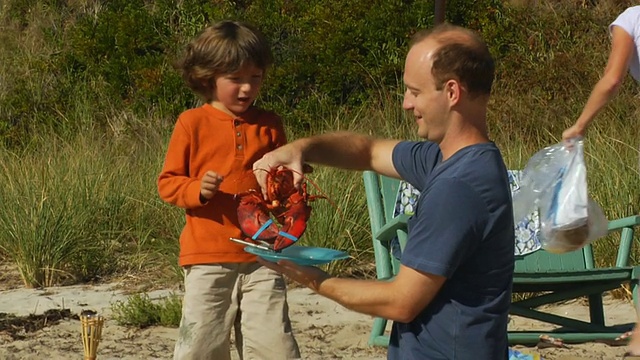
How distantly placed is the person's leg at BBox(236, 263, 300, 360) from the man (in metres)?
1.43

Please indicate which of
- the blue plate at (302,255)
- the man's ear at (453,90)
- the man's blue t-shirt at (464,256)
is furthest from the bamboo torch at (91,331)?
the man's ear at (453,90)

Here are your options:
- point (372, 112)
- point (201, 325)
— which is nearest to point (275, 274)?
point (201, 325)

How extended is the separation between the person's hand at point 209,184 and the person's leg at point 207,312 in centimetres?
37

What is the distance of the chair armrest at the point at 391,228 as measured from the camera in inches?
204

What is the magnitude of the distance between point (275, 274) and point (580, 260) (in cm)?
218

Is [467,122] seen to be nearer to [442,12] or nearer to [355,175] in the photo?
[355,175]

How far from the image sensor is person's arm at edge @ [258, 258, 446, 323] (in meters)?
2.69

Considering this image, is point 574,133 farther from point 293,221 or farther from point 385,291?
point 385,291

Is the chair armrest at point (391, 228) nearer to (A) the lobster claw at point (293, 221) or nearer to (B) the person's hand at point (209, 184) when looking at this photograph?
(B) the person's hand at point (209, 184)

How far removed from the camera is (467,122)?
9.21ft

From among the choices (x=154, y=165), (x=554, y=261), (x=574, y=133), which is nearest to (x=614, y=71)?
(x=574, y=133)

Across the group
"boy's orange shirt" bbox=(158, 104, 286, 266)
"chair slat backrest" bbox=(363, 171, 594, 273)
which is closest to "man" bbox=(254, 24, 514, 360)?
"boy's orange shirt" bbox=(158, 104, 286, 266)

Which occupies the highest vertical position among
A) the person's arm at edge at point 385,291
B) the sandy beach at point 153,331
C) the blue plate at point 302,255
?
the blue plate at point 302,255

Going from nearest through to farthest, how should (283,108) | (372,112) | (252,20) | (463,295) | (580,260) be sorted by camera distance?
(463,295)
(580,260)
(372,112)
(283,108)
(252,20)
